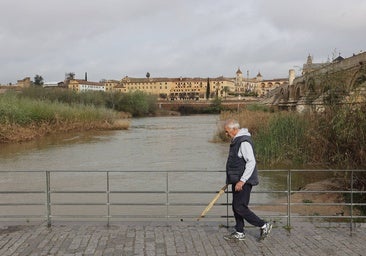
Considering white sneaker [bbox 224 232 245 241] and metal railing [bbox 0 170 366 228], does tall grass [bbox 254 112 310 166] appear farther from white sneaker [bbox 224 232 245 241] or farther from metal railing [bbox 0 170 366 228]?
white sneaker [bbox 224 232 245 241]

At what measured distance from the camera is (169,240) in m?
6.16

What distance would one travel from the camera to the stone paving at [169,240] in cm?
568

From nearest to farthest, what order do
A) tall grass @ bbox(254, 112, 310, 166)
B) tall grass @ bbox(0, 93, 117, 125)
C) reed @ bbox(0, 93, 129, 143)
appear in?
tall grass @ bbox(254, 112, 310, 166) → reed @ bbox(0, 93, 129, 143) → tall grass @ bbox(0, 93, 117, 125)

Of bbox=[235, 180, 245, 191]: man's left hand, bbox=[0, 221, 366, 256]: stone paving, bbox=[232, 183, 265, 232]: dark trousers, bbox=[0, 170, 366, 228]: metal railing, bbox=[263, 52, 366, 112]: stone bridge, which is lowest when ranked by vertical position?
bbox=[0, 170, 366, 228]: metal railing

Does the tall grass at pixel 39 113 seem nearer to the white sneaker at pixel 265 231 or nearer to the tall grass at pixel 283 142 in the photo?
the tall grass at pixel 283 142

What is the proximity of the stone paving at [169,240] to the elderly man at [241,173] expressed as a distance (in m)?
0.22

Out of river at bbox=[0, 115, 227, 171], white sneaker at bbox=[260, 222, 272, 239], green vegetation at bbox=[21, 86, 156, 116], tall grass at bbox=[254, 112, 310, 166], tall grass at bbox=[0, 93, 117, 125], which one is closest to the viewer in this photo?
white sneaker at bbox=[260, 222, 272, 239]

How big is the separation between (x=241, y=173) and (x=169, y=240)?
4.79 ft

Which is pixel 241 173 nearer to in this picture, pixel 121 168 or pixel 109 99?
pixel 121 168

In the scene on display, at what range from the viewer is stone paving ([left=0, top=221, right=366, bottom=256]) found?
18.6ft

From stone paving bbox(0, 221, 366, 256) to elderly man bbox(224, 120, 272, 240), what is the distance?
0.72 ft

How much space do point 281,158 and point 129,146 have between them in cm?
1405

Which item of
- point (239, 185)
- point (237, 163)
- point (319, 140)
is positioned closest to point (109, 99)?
point (319, 140)

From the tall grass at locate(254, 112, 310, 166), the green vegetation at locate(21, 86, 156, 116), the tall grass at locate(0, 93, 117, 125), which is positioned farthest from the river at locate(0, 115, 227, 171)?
the green vegetation at locate(21, 86, 156, 116)
